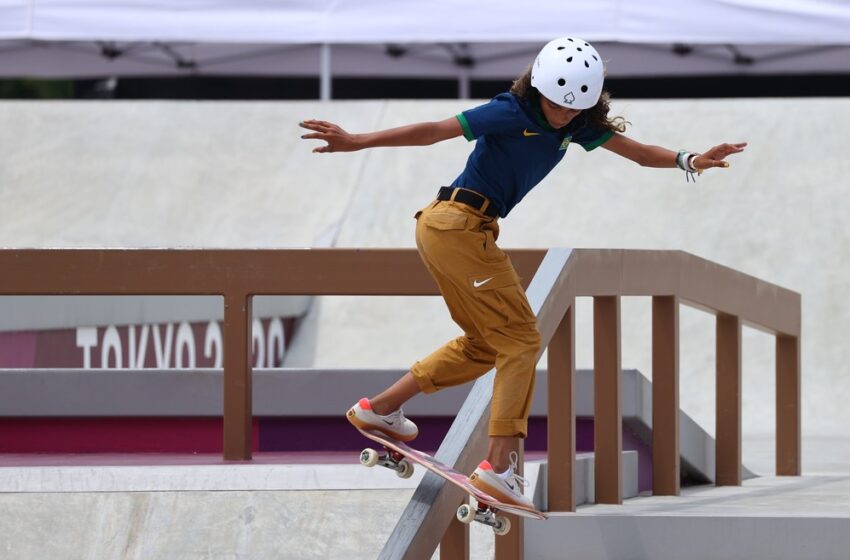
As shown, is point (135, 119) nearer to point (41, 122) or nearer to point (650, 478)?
point (41, 122)

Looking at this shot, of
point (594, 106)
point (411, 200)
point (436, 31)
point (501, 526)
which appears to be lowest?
point (501, 526)

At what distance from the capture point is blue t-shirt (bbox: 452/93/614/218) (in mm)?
4961

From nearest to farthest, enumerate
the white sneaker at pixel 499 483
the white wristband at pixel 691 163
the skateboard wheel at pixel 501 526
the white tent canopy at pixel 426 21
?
the white sneaker at pixel 499 483 → the skateboard wheel at pixel 501 526 → the white wristband at pixel 691 163 → the white tent canopy at pixel 426 21

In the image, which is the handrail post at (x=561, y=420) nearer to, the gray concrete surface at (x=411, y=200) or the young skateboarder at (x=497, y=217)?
the young skateboarder at (x=497, y=217)

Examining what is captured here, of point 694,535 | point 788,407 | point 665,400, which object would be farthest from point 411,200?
point 694,535

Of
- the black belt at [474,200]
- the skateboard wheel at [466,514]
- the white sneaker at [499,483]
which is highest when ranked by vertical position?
the black belt at [474,200]

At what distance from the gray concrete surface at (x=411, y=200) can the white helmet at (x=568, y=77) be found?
305 inches

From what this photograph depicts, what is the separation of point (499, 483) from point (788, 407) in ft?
13.2

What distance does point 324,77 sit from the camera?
16750 millimetres

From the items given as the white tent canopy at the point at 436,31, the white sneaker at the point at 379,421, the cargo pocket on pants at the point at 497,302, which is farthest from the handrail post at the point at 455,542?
the white tent canopy at the point at 436,31

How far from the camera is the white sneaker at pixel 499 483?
4.87 meters

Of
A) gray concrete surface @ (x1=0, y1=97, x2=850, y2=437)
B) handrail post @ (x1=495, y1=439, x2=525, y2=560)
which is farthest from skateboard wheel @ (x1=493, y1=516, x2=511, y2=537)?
gray concrete surface @ (x1=0, y1=97, x2=850, y2=437)

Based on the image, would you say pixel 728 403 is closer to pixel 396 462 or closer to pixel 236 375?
pixel 236 375

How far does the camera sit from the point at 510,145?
16.6 ft
